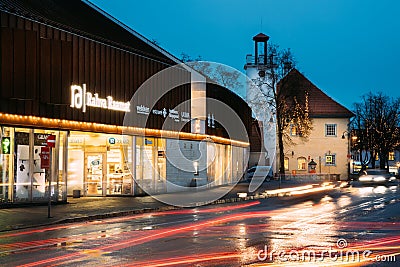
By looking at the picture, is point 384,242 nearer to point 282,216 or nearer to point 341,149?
point 282,216

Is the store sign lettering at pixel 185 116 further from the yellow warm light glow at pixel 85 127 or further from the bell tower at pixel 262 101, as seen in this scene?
the bell tower at pixel 262 101

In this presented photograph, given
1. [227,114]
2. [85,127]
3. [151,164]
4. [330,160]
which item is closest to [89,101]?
[85,127]

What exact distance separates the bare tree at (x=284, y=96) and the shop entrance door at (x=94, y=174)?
100 ft

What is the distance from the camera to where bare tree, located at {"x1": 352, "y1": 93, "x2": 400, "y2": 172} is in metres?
84.4

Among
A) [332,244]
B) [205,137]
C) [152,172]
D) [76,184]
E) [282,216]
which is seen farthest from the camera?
[205,137]

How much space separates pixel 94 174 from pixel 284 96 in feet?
114

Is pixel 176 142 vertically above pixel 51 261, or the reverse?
pixel 176 142

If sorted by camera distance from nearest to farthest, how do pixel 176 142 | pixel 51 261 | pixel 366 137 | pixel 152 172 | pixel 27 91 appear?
pixel 51 261 < pixel 27 91 < pixel 152 172 < pixel 176 142 < pixel 366 137

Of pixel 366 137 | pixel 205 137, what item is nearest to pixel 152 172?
pixel 205 137

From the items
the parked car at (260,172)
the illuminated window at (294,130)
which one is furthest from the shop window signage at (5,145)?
the illuminated window at (294,130)

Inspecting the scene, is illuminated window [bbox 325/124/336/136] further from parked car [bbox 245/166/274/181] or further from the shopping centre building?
the shopping centre building

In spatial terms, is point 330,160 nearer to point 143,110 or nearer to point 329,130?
point 329,130

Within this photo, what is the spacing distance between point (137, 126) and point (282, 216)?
476 inches

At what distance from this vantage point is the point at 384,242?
14.2m
